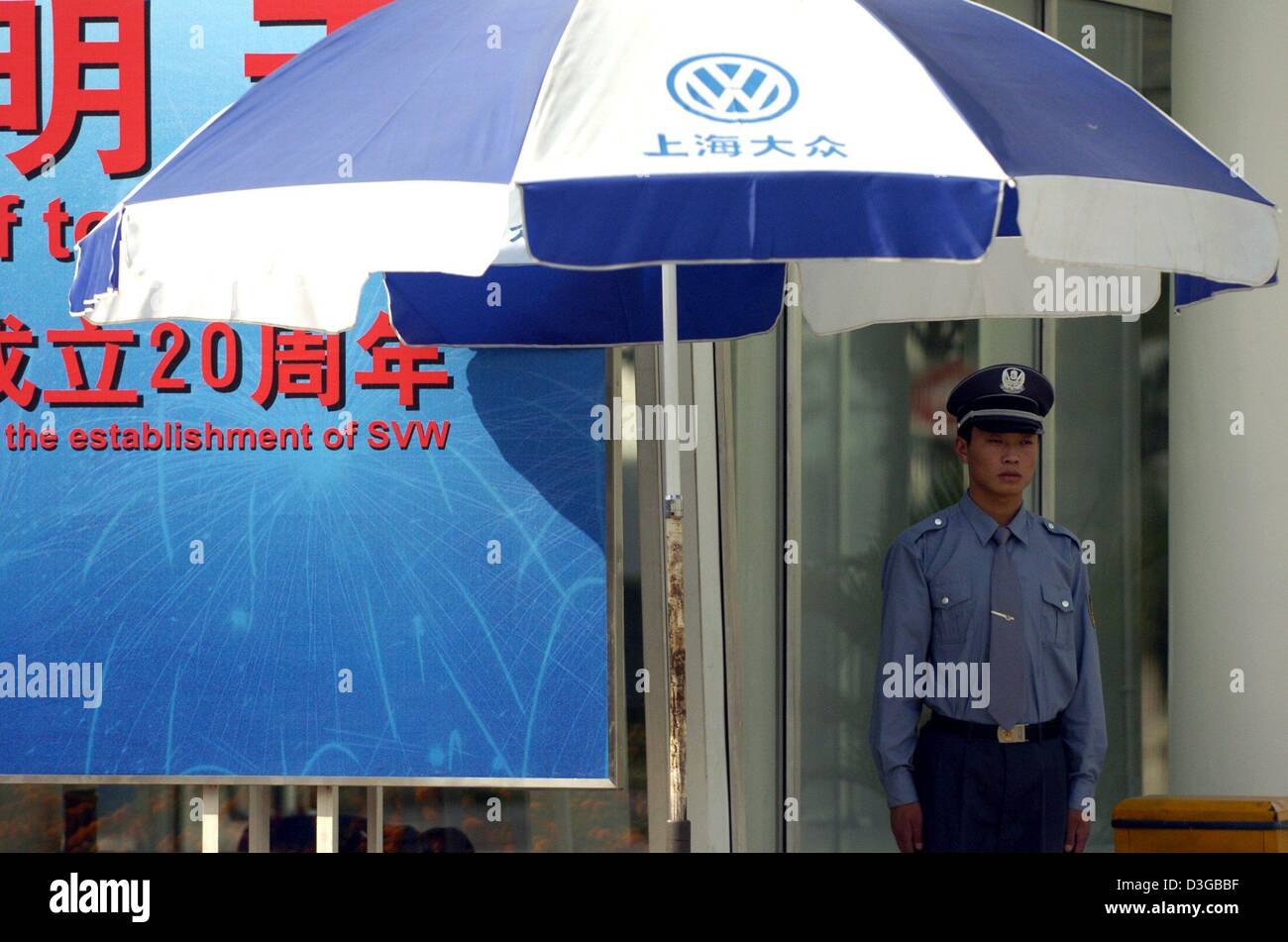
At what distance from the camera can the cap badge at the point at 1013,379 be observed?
4.61 m

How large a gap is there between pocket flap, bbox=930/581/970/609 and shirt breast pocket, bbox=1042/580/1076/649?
254 mm

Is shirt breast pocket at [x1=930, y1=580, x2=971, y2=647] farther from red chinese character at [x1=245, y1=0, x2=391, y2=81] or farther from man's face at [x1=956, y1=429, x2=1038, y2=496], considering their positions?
red chinese character at [x1=245, y1=0, x2=391, y2=81]

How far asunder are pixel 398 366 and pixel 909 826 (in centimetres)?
206

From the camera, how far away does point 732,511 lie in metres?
5.10

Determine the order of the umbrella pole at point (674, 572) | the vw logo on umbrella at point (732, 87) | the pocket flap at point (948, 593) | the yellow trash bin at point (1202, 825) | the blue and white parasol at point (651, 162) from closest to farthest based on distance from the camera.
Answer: the blue and white parasol at point (651, 162) → the vw logo on umbrella at point (732, 87) → the umbrella pole at point (674, 572) → the yellow trash bin at point (1202, 825) → the pocket flap at point (948, 593)

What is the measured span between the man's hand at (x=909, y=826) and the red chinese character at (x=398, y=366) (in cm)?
187

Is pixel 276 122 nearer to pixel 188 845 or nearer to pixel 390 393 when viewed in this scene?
pixel 390 393

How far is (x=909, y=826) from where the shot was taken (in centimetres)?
436

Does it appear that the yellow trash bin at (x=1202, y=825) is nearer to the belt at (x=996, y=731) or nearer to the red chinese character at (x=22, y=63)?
the belt at (x=996, y=731)

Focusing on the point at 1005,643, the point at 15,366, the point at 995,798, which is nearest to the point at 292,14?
the point at 15,366

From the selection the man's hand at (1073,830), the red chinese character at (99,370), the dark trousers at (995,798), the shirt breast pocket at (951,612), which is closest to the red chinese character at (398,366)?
the red chinese character at (99,370)

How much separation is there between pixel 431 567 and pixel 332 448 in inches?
18.6

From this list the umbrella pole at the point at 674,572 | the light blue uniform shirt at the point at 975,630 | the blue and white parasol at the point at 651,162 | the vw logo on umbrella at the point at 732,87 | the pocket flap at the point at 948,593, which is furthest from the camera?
the pocket flap at the point at 948,593

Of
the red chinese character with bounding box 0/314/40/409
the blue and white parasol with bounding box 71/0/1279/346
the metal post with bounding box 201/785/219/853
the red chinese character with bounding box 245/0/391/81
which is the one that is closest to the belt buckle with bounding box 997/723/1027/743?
the blue and white parasol with bounding box 71/0/1279/346
